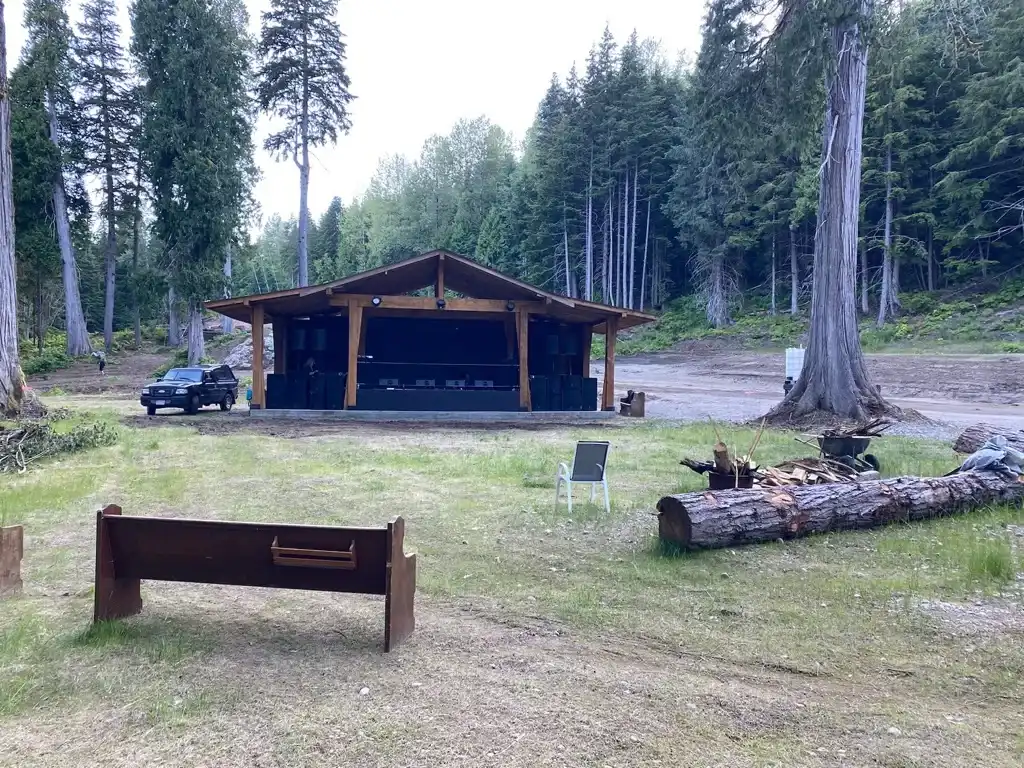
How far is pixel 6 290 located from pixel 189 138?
1815 cm

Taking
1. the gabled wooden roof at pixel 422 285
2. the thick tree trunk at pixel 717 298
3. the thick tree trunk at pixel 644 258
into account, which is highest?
the thick tree trunk at pixel 644 258

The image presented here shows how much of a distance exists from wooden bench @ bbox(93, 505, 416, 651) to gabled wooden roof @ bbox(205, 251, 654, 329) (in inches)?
535

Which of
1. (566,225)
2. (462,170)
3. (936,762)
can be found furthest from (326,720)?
(462,170)

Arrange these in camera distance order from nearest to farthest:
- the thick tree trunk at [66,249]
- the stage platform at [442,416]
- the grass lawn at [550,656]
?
the grass lawn at [550,656] → the stage platform at [442,416] → the thick tree trunk at [66,249]

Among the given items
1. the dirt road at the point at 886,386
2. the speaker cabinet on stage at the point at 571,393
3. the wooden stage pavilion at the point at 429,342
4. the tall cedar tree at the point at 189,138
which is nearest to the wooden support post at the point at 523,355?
the wooden stage pavilion at the point at 429,342

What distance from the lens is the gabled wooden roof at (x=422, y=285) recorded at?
1745 centimetres

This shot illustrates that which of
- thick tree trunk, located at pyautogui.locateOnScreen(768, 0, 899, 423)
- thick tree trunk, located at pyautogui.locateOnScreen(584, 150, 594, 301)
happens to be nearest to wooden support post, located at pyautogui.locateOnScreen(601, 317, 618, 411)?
thick tree trunk, located at pyautogui.locateOnScreen(768, 0, 899, 423)

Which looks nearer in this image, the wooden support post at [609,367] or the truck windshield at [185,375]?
the truck windshield at [185,375]

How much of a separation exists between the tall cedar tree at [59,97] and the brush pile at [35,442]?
26.6 metres

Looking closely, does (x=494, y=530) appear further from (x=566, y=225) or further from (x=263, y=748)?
(x=566, y=225)

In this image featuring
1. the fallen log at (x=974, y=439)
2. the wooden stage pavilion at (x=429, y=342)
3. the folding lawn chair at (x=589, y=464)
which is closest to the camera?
the folding lawn chair at (x=589, y=464)

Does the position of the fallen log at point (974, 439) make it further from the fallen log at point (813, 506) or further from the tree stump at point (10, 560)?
the tree stump at point (10, 560)

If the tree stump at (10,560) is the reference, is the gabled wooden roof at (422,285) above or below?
above

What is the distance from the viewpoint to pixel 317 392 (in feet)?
62.1
